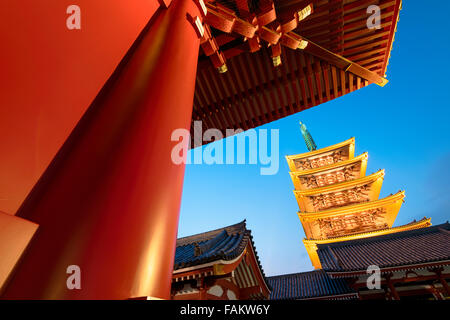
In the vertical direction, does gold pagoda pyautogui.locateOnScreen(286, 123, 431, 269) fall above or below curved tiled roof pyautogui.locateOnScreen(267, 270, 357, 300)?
above

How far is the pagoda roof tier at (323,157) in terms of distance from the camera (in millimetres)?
18422

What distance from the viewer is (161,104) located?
1.07 meters

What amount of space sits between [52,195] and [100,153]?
0.65 ft

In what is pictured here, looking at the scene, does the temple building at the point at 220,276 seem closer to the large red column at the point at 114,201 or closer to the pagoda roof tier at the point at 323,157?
the large red column at the point at 114,201

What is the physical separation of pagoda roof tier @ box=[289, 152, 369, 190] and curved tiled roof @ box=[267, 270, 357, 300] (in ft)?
25.5

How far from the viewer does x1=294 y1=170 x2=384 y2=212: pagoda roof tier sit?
16000 millimetres

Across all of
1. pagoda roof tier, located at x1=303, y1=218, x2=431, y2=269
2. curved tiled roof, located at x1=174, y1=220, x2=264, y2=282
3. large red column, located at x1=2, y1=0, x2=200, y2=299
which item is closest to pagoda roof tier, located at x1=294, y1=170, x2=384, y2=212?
pagoda roof tier, located at x1=303, y1=218, x2=431, y2=269

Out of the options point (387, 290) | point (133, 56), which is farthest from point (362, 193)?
point (133, 56)

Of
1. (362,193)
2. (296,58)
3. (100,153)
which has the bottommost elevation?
(100,153)

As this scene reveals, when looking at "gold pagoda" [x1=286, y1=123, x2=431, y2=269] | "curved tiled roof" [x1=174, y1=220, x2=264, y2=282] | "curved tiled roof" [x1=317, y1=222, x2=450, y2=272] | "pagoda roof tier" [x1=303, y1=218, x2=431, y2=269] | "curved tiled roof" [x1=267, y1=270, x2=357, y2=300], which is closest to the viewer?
"curved tiled roof" [x1=174, y1=220, x2=264, y2=282]

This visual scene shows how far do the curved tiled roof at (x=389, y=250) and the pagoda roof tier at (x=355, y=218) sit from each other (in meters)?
2.98

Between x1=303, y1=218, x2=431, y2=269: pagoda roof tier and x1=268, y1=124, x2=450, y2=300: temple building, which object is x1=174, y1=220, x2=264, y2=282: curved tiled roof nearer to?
x1=268, y1=124, x2=450, y2=300: temple building
